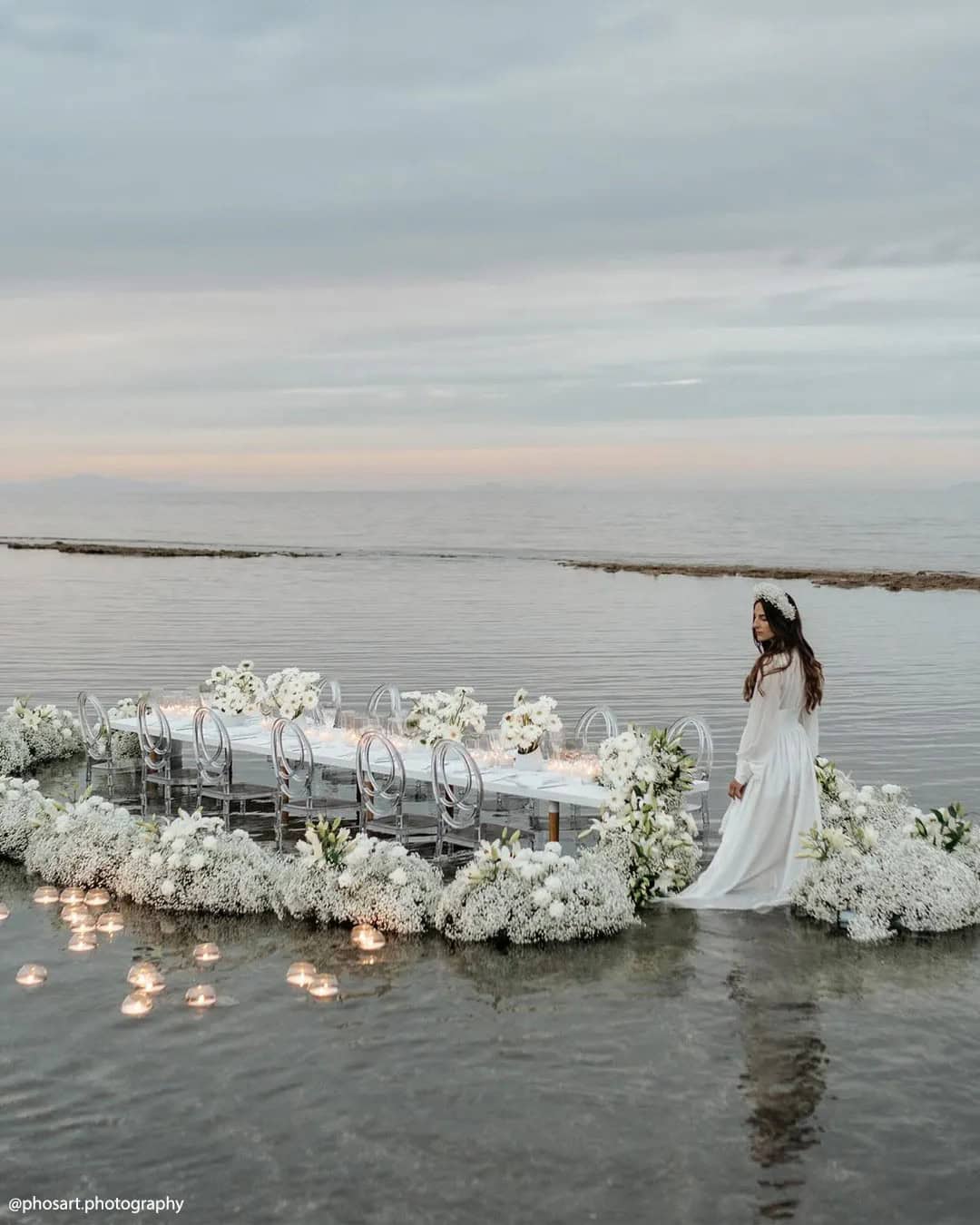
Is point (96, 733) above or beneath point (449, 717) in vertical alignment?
beneath

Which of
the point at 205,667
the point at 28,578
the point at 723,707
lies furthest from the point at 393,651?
the point at 28,578

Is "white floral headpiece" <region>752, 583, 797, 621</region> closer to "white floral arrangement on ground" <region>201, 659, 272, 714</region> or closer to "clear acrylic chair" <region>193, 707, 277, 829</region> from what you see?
"clear acrylic chair" <region>193, 707, 277, 829</region>

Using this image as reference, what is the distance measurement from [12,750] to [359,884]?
6303mm

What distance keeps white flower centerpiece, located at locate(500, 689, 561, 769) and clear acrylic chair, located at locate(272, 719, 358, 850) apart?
4.29 ft

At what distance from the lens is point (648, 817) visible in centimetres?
877

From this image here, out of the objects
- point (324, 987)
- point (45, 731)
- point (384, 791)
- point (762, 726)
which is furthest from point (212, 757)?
→ point (762, 726)

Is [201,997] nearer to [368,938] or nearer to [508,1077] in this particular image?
[368,938]

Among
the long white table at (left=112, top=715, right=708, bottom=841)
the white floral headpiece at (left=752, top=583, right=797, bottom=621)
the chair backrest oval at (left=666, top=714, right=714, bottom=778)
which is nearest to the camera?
the white floral headpiece at (left=752, top=583, right=797, bottom=621)

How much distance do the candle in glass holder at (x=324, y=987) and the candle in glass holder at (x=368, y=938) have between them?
60 cm

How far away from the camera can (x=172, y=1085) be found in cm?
603

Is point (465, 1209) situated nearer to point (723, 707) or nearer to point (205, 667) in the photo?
point (723, 707)

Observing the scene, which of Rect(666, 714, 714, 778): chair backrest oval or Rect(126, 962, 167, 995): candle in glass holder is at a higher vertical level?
Rect(666, 714, 714, 778): chair backrest oval

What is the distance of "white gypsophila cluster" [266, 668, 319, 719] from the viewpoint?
11.8 m

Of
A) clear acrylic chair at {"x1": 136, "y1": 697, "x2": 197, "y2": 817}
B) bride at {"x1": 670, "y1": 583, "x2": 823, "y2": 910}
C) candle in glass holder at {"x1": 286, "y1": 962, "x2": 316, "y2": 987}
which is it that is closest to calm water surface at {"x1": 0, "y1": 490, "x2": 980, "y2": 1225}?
candle in glass holder at {"x1": 286, "y1": 962, "x2": 316, "y2": 987}
